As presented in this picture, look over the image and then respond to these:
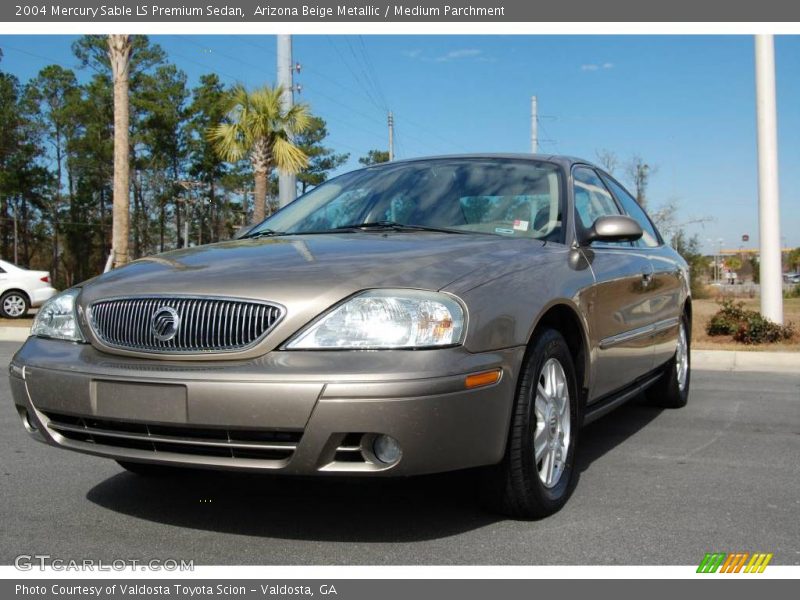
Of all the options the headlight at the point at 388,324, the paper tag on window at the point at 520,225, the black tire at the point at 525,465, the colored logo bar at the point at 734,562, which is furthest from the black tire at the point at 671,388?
the headlight at the point at 388,324

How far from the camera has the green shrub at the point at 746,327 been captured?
10930 mm

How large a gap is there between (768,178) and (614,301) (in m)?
8.33

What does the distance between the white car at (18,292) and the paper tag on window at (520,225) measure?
54.1 ft

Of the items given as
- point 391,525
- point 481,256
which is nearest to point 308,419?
point 391,525

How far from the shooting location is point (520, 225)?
3.86 m

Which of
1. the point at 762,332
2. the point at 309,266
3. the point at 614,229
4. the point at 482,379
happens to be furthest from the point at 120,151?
the point at 482,379

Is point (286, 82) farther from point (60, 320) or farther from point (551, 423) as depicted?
point (551, 423)

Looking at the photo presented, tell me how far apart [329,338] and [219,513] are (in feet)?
3.55

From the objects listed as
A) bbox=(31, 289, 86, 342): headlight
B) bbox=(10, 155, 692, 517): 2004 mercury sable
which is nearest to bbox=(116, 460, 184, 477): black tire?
bbox=(10, 155, 692, 517): 2004 mercury sable

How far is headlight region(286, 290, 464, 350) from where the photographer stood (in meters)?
2.68

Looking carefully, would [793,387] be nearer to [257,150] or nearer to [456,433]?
[456,433]

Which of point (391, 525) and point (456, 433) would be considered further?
point (391, 525)

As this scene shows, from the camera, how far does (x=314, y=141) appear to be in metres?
58.3
